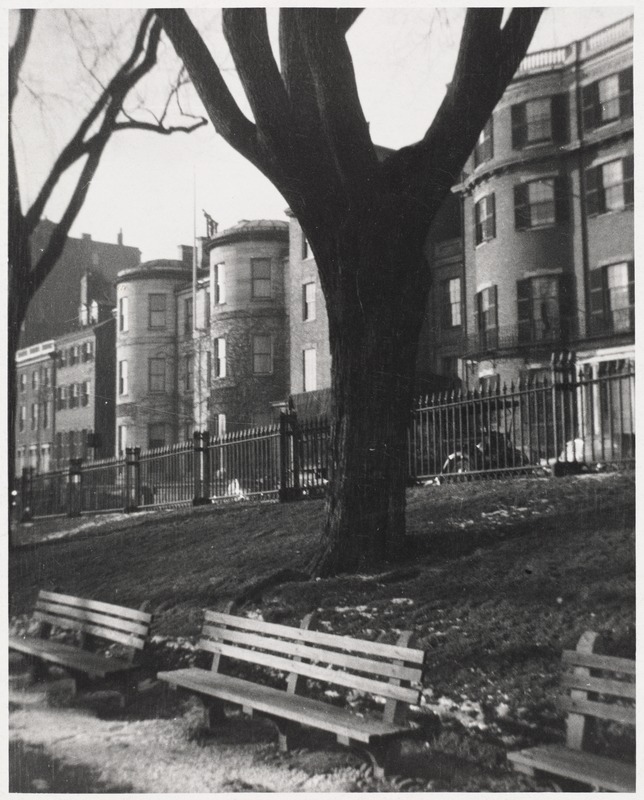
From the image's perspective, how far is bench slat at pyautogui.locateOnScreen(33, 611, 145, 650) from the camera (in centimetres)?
583

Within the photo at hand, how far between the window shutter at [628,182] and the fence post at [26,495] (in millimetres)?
5043

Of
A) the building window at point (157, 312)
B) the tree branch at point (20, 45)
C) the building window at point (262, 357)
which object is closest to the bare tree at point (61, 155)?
the tree branch at point (20, 45)

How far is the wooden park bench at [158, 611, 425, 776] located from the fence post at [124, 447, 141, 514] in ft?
6.88

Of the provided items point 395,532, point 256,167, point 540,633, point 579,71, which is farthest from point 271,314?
point 540,633

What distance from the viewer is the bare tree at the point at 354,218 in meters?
5.70

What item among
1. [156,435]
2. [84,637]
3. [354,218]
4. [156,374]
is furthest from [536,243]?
[84,637]

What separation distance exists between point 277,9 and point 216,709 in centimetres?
493

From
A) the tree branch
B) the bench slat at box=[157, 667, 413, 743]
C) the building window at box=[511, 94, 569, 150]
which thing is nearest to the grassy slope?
the bench slat at box=[157, 667, 413, 743]

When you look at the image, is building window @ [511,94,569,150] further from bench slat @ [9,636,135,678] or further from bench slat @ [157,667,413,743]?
bench slat @ [9,636,135,678]

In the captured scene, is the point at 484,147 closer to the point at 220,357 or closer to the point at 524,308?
the point at 524,308

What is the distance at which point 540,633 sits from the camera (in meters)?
4.46

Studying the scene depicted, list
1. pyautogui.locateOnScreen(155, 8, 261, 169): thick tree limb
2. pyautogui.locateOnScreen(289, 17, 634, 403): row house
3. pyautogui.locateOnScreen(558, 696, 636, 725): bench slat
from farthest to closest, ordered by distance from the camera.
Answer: pyautogui.locateOnScreen(155, 8, 261, 169): thick tree limb, pyautogui.locateOnScreen(289, 17, 634, 403): row house, pyautogui.locateOnScreen(558, 696, 636, 725): bench slat

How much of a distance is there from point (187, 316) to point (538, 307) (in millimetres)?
3076
